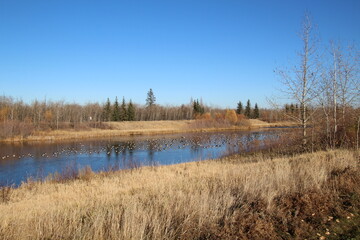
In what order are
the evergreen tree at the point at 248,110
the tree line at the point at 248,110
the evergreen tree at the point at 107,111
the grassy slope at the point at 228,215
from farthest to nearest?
the evergreen tree at the point at 248,110 → the tree line at the point at 248,110 → the evergreen tree at the point at 107,111 → the grassy slope at the point at 228,215

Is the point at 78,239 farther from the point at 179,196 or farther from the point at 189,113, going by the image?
the point at 189,113

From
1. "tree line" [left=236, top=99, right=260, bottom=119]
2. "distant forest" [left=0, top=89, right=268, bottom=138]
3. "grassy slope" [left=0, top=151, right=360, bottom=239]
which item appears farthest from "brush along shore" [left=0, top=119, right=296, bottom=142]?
"grassy slope" [left=0, top=151, right=360, bottom=239]

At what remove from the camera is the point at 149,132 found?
54562 mm

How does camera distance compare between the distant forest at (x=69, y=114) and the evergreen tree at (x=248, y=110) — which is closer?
the distant forest at (x=69, y=114)

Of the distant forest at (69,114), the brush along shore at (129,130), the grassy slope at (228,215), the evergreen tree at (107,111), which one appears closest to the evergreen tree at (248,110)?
the distant forest at (69,114)

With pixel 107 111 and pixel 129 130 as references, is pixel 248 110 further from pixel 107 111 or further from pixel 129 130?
pixel 129 130

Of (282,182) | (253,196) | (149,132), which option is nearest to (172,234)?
(253,196)

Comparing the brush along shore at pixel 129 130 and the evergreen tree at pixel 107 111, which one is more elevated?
the evergreen tree at pixel 107 111

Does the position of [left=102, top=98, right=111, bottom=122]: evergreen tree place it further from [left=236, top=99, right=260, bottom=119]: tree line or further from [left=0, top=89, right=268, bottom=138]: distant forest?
[left=236, top=99, right=260, bottom=119]: tree line

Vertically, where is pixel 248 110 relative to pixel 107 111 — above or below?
above

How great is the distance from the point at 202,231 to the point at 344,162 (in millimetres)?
6424

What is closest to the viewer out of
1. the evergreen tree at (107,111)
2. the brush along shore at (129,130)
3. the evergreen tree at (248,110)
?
the brush along shore at (129,130)

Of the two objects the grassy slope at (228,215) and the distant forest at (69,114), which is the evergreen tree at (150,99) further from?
the grassy slope at (228,215)

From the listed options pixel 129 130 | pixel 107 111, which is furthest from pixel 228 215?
pixel 107 111
